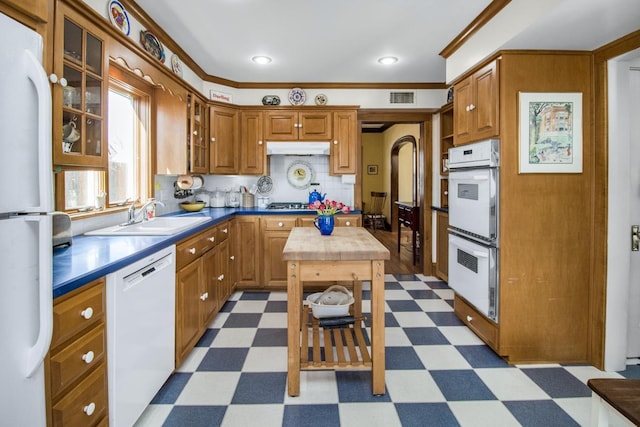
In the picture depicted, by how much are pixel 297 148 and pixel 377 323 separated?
2699 millimetres

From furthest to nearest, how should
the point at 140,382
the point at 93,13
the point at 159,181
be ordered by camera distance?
the point at 159,181
the point at 93,13
the point at 140,382

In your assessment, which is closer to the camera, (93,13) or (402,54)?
(93,13)

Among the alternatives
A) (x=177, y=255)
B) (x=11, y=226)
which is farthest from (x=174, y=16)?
(x=11, y=226)

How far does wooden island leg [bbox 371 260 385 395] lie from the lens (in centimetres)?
201

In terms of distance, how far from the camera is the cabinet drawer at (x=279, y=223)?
156 inches

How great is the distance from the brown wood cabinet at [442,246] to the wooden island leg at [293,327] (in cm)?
277

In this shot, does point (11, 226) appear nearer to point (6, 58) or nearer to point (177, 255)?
point (6, 58)

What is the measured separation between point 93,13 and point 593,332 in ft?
11.8

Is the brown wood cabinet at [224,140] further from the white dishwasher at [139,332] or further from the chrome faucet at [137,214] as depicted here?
the white dishwasher at [139,332]

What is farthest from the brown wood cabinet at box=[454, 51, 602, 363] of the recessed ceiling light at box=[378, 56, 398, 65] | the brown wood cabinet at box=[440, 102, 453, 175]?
the brown wood cabinet at box=[440, 102, 453, 175]

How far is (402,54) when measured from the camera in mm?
3379

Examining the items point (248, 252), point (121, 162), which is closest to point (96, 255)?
point (121, 162)

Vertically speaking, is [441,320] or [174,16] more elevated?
[174,16]

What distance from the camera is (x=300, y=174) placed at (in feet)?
15.1
